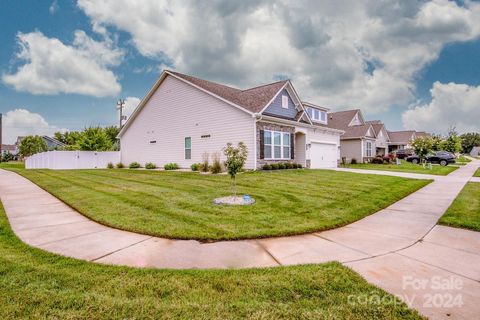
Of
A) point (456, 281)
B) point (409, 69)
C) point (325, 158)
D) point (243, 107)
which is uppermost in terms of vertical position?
point (409, 69)

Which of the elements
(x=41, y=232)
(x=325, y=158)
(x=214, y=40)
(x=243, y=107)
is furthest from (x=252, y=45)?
(x=41, y=232)

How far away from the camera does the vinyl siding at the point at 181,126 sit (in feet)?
54.5

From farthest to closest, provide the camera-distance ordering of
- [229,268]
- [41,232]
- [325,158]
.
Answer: [325,158] < [41,232] < [229,268]

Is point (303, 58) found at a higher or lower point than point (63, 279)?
higher

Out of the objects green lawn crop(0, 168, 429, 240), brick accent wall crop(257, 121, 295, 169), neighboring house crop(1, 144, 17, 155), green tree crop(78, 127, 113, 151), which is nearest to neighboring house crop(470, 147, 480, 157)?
brick accent wall crop(257, 121, 295, 169)

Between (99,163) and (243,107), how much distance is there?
18406 millimetres

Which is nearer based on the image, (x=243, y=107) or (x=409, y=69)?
(x=243, y=107)

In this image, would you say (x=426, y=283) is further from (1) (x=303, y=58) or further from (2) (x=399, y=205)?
(1) (x=303, y=58)

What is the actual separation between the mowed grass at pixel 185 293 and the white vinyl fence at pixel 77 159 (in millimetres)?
25498

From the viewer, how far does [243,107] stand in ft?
52.6

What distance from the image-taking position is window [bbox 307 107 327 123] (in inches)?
925

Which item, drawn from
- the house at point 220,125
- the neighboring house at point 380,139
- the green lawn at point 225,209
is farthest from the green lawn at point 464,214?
the neighboring house at point 380,139

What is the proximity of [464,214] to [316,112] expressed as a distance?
63.0 ft

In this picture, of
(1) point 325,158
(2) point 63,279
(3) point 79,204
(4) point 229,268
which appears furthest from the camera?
(1) point 325,158
